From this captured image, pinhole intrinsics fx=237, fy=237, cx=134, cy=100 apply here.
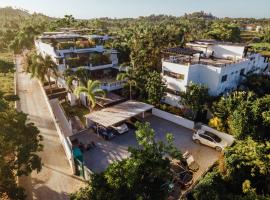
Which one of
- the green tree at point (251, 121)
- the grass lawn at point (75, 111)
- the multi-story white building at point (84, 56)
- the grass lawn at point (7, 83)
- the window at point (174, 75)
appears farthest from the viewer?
the grass lawn at point (7, 83)

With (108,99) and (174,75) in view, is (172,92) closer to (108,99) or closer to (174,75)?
(174,75)

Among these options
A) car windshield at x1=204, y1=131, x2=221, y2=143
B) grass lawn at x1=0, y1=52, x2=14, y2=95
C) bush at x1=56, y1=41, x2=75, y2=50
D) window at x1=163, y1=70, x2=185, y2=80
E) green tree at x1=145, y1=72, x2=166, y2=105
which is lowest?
grass lawn at x1=0, y1=52, x2=14, y2=95

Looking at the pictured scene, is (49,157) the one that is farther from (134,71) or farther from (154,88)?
(134,71)

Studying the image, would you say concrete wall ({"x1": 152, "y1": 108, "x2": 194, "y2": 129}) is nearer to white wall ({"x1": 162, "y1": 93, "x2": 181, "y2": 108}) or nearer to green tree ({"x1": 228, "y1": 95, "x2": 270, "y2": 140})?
white wall ({"x1": 162, "y1": 93, "x2": 181, "y2": 108})

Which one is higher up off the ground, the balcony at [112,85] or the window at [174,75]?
the window at [174,75]

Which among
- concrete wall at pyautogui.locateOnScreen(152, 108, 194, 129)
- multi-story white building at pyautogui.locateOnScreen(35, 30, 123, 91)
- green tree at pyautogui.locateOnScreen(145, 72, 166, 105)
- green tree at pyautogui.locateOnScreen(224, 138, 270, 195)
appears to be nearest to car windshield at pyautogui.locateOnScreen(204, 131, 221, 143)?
concrete wall at pyautogui.locateOnScreen(152, 108, 194, 129)

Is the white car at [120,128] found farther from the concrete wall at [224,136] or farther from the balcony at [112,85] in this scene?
the concrete wall at [224,136]

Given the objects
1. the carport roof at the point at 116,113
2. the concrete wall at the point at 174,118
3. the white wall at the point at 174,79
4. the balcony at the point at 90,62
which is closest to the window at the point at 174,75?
the white wall at the point at 174,79
